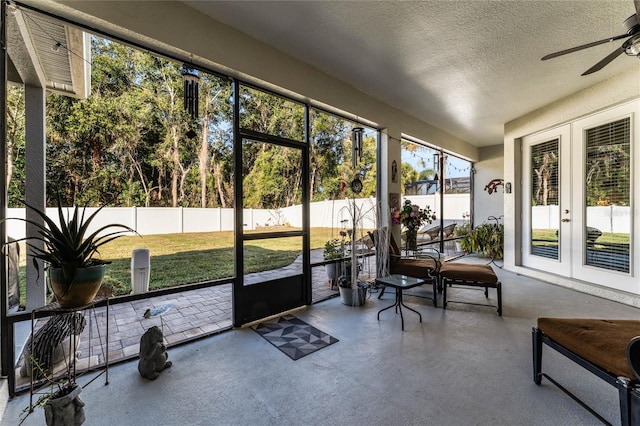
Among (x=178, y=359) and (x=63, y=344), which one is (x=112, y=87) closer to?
(x=63, y=344)

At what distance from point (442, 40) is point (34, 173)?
3.87m

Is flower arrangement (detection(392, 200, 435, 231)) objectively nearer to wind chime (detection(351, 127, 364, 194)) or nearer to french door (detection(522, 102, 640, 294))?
wind chime (detection(351, 127, 364, 194))

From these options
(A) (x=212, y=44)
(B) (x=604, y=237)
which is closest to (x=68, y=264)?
(A) (x=212, y=44)

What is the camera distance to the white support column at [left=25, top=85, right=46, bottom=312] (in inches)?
78.9

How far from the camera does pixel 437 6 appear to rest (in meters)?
2.35

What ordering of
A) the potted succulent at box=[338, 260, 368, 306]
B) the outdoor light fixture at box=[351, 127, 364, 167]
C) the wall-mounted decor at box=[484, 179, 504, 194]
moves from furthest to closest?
the wall-mounted decor at box=[484, 179, 504, 194] < the outdoor light fixture at box=[351, 127, 364, 167] < the potted succulent at box=[338, 260, 368, 306]

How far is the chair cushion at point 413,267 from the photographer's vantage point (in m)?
3.68

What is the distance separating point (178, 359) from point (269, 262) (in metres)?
1.32

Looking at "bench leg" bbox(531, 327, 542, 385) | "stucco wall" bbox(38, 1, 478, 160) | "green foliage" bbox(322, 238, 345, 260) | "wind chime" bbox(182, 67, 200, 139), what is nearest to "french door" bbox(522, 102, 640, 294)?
"bench leg" bbox(531, 327, 542, 385)

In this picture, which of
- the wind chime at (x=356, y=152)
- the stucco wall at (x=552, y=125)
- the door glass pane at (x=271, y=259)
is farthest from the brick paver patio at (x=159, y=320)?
the stucco wall at (x=552, y=125)

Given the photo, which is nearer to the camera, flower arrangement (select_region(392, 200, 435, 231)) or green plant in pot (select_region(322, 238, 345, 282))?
green plant in pot (select_region(322, 238, 345, 282))

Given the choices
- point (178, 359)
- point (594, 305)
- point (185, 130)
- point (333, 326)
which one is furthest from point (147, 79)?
point (594, 305)

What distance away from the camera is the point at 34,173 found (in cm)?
203

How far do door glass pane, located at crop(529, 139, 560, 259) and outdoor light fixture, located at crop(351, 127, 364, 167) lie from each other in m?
3.44
